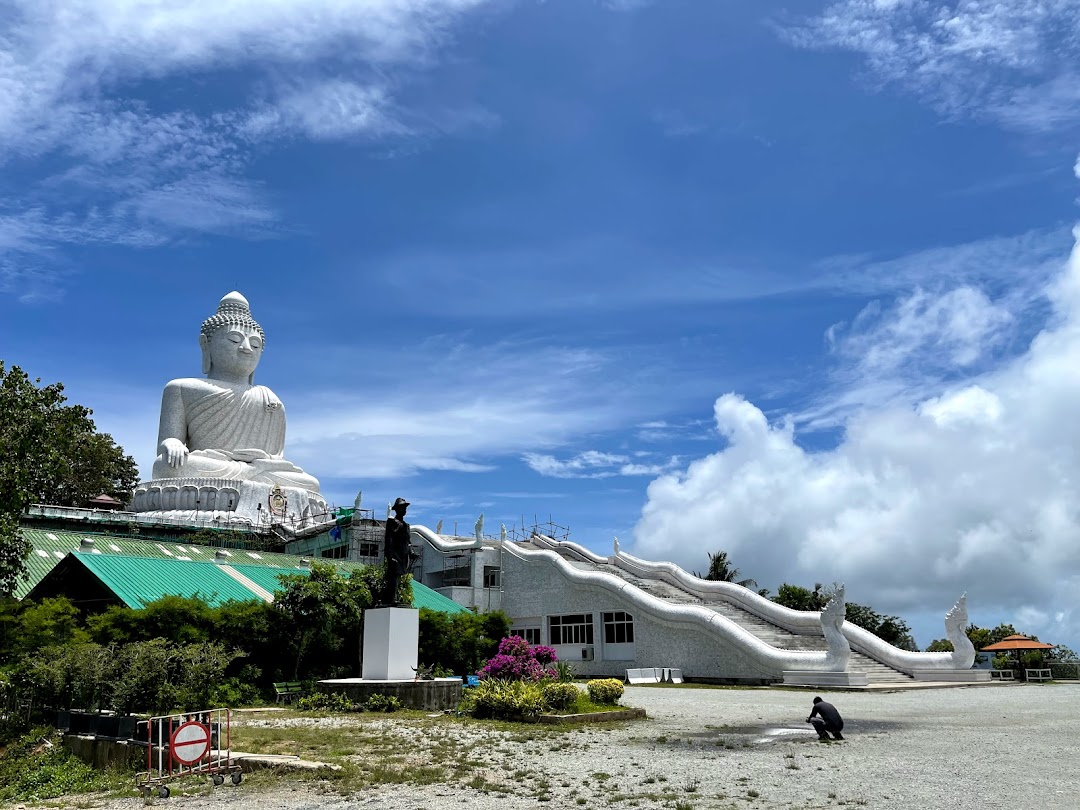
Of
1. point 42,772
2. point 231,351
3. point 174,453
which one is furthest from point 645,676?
point 231,351

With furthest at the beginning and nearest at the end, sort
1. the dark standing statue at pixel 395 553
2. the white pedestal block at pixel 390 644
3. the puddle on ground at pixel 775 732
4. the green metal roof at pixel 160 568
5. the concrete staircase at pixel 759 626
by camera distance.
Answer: the concrete staircase at pixel 759 626 → the green metal roof at pixel 160 568 → the dark standing statue at pixel 395 553 → the white pedestal block at pixel 390 644 → the puddle on ground at pixel 775 732

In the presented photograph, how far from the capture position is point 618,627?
3006cm

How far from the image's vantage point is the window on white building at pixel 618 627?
2961 centimetres

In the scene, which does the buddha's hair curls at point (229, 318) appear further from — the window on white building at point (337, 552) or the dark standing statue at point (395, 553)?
the dark standing statue at point (395, 553)

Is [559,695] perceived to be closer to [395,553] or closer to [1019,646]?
[395,553]

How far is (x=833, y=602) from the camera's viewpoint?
22.7 metres

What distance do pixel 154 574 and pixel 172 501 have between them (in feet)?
63.2

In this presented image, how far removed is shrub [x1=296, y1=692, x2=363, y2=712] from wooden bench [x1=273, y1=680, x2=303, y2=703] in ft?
5.10

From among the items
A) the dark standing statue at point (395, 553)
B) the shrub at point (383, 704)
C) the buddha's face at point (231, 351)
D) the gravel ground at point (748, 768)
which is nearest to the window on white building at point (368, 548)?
the dark standing statue at point (395, 553)

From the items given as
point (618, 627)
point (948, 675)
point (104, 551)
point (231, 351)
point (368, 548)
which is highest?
point (231, 351)

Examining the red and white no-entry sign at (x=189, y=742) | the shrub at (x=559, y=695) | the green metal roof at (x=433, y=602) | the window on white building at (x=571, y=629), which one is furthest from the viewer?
the window on white building at (x=571, y=629)

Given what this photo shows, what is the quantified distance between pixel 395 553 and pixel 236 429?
3032 centimetres

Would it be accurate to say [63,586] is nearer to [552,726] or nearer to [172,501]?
[552,726]

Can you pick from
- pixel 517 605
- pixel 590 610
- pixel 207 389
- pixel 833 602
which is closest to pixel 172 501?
pixel 207 389
